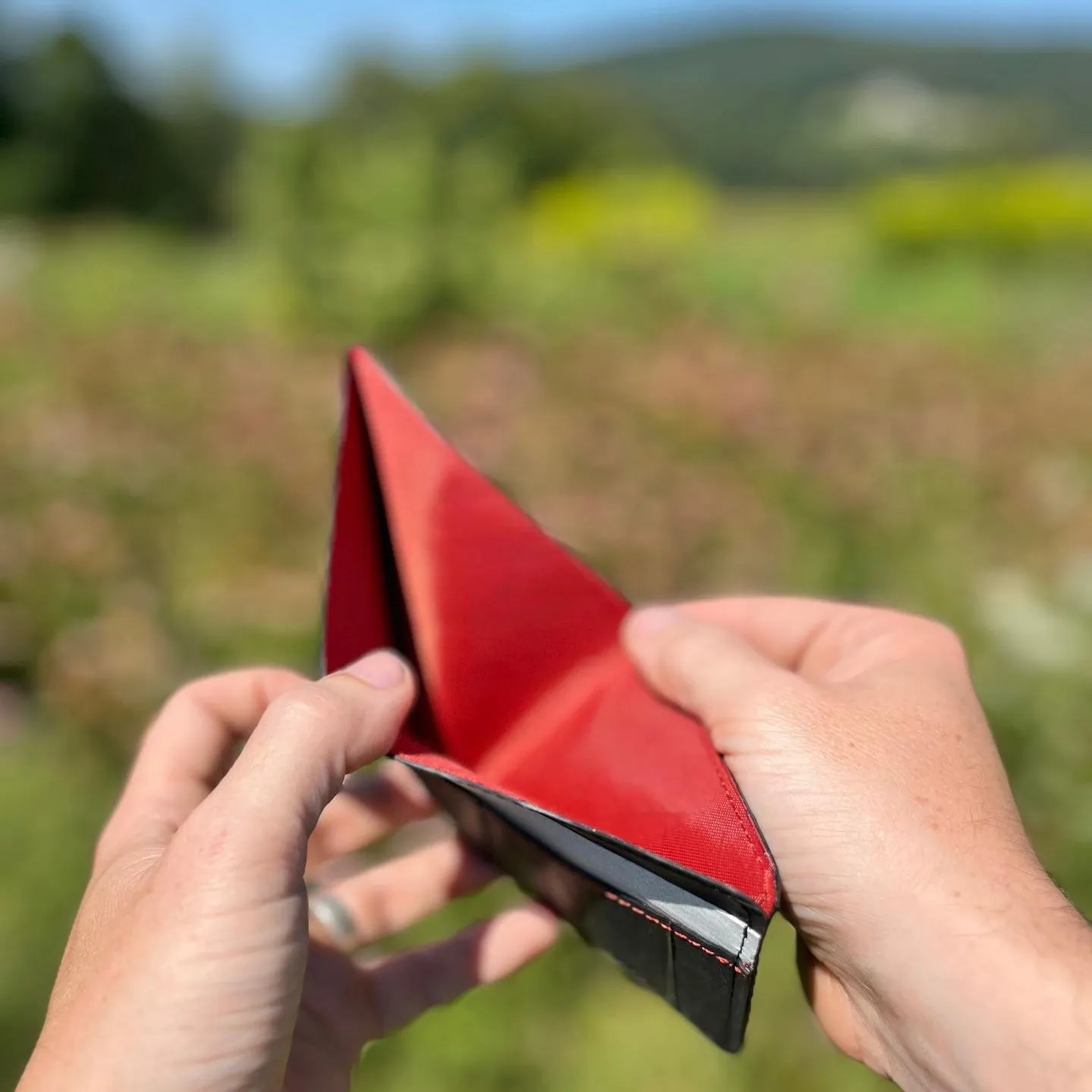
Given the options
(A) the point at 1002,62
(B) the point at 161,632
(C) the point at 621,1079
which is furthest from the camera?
(A) the point at 1002,62

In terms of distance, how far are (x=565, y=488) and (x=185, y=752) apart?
1548 millimetres

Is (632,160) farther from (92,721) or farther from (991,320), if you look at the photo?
(92,721)

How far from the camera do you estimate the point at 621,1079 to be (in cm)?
121

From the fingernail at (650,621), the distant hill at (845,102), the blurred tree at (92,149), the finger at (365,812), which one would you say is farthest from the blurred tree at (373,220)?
the blurred tree at (92,149)

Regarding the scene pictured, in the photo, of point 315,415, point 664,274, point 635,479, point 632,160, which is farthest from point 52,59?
point 635,479

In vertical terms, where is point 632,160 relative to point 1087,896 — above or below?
above

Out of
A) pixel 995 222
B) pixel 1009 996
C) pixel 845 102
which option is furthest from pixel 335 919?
pixel 845 102

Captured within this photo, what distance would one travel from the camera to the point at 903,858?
25.5 inches

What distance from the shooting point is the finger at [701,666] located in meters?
0.74

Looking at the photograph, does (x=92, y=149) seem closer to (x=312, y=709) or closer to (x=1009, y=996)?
(x=312, y=709)

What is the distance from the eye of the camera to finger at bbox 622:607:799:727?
741 mm

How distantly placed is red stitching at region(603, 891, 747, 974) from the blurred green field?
2.05 feet

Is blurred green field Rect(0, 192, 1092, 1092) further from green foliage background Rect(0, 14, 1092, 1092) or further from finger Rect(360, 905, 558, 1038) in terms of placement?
finger Rect(360, 905, 558, 1038)

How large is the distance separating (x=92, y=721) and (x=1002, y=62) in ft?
40.1
